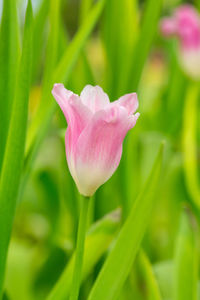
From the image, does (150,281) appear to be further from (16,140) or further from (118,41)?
(118,41)

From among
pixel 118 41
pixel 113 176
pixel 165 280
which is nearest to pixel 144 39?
pixel 118 41

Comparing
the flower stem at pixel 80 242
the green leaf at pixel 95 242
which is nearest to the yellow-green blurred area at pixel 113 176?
the green leaf at pixel 95 242

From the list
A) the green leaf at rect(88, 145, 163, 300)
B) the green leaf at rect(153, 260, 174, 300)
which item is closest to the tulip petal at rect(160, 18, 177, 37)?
the green leaf at rect(153, 260, 174, 300)

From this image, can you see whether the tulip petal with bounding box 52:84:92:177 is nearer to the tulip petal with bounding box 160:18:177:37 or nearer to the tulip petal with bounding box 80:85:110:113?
the tulip petal with bounding box 80:85:110:113

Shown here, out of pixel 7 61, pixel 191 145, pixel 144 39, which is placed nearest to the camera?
pixel 7 61

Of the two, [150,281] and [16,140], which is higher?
[16,140]

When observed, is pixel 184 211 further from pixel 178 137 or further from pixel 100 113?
pixel 178 137
